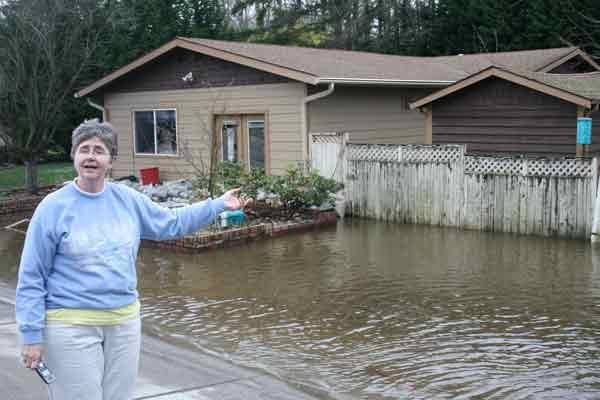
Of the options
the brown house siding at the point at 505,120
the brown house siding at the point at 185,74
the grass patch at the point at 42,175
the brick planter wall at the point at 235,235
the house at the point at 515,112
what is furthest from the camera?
the grass patch at the point at 42,175

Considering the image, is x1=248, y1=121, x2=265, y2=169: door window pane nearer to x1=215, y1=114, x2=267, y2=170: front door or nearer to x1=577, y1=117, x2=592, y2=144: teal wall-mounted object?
x1=215, y1=114, x2=267, y2=170: front door

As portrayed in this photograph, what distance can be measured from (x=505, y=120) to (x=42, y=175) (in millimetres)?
15828

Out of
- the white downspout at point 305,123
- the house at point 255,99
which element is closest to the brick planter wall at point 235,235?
the white downspout at point 305,123

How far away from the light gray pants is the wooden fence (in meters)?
8.98

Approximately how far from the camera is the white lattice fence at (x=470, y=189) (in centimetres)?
1114

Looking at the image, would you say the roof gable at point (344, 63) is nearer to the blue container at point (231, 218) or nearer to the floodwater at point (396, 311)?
the blue container at point (231, 218)

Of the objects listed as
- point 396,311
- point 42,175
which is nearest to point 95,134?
point 396,311

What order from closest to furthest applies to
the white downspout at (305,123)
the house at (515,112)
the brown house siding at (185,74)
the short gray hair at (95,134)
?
1. the short gray hair at (95,134)
2. the house at (515,112)
3. the white downspout at (305,123)
4. the brown house siding at (185,74)

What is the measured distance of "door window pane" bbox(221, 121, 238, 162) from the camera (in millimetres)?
17266

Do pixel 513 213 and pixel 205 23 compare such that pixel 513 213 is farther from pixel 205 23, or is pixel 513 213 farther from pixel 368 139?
pixel 205 23

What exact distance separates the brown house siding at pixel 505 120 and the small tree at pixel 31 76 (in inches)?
372

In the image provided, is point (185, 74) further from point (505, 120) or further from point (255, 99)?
point (505, 120)

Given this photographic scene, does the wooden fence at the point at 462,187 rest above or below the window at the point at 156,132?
below

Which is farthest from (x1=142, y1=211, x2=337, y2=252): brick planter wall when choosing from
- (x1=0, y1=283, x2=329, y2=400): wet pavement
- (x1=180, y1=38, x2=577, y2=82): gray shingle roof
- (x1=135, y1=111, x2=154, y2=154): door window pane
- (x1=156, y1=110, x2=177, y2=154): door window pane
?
(x1=135, y1=111, x2=154, y2=154): door window pane
